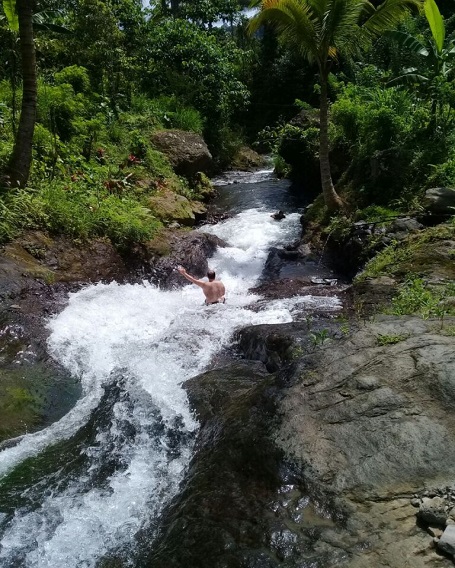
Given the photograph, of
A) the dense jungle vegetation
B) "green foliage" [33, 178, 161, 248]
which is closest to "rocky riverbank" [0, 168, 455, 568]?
"green foliage" [33, 178, 161, 248]

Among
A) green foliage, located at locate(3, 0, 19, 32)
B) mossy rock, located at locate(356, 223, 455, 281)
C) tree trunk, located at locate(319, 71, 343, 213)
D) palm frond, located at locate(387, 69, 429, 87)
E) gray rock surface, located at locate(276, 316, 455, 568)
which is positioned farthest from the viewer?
palm frond, located at locate(387, 69, 429, 87)

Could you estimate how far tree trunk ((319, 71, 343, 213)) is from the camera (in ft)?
35.8

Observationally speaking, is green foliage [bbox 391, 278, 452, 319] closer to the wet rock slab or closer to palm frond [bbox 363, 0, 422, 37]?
the wet rock slab

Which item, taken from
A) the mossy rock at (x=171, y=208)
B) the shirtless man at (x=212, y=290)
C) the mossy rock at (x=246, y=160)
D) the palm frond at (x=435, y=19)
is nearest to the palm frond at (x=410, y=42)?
the palm frond at (x=435, y=19)

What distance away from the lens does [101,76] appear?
1942 centimetres

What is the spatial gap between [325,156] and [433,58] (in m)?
3.80

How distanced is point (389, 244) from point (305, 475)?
22.6 ft

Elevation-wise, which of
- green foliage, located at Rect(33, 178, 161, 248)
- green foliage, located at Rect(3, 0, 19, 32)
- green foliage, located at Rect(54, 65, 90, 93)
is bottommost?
green foliage, located at Rect(33, 178, 161, 248)

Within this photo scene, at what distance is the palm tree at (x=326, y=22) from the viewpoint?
9.73m

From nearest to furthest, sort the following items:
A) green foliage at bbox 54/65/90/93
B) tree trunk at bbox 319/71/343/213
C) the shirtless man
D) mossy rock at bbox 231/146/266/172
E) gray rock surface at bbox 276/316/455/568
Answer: gray rock surface at bbox 276/316/455/568 < the shirtless man < tree trunk at bbox 319/71/343/213 < green foliage at bbox 54/65/90/93 < mossy rock at bbox 231/146/266/172

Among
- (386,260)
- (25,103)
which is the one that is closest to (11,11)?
(25,103)

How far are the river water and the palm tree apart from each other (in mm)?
5655

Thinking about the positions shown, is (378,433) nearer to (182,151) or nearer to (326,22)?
(326,22)

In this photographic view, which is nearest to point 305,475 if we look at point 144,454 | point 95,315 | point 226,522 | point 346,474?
point 346,474
